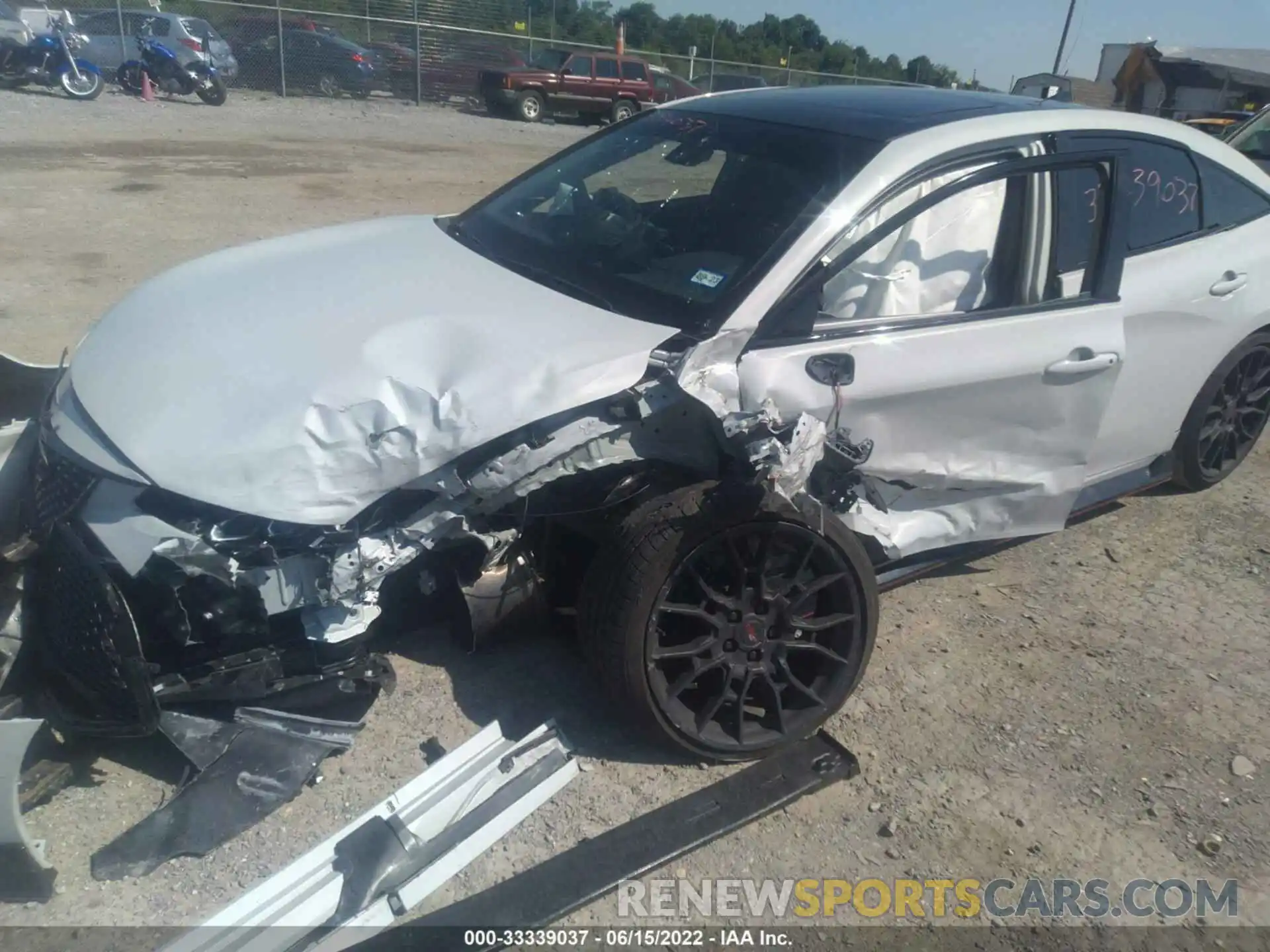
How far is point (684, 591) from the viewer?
9.20ft

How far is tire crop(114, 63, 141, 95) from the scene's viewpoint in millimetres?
19453

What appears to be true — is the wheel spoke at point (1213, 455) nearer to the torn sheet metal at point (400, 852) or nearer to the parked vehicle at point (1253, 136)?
the torn sheet metal at point (400, 852)

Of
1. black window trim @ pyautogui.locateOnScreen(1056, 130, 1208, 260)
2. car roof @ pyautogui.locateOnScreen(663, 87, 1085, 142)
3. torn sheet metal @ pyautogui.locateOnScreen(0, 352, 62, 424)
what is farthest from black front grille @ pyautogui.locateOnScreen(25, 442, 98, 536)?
black window trim @ pyautogui.locateOnScreen(1056, 130, 1208, 260)

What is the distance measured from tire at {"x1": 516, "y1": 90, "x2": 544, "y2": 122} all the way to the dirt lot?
2060 cm

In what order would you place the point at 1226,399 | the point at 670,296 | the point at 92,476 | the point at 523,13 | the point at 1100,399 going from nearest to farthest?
the point at 92,476
the point at 670,296
the point at 1100,399
the point at 1226,399
the point at 523,13

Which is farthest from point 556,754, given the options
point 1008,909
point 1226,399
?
point 1226,399

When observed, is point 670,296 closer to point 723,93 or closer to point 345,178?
point 723,93

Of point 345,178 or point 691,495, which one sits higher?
point 691,495

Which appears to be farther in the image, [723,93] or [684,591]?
[723,93]

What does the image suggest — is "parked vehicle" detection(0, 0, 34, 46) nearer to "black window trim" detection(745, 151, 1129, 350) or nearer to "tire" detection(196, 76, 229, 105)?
"tire" detection(196, 76, 229, 105)

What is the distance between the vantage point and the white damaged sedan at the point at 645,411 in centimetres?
242

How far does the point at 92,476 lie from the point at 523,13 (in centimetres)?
2900

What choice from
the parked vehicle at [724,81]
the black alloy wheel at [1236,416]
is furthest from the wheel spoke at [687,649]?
the parked vehicle at [724,81]

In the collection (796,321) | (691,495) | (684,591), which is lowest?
(684,591)
